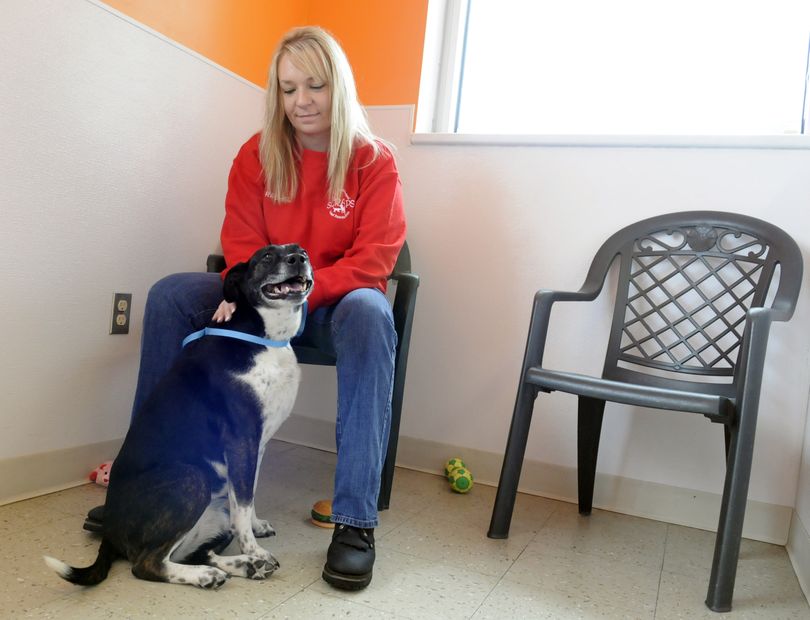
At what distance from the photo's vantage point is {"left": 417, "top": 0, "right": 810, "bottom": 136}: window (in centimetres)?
220

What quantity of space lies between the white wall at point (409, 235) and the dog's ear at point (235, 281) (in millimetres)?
556

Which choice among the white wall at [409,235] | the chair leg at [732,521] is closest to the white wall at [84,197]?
the white wall at [409,235]

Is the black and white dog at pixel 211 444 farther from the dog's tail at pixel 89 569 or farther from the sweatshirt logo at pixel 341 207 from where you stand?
the sweatshirt logo at pixel 341 207

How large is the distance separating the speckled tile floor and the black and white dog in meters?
0.07

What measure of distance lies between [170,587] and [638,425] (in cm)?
144

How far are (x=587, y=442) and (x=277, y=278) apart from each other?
1096 mm

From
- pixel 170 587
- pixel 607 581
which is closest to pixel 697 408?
pixel 607 581

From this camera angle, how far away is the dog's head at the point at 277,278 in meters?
1.44

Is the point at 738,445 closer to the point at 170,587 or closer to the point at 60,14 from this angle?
the point at 170,587

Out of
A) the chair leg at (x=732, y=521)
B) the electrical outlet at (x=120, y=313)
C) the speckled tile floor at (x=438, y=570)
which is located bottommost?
the speckled tile floor at (x=438, y=570)

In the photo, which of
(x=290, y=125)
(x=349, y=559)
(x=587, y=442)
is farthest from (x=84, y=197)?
(x=587, y=442)

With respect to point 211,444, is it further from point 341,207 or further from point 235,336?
point 341,207

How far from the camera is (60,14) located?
1661 mm

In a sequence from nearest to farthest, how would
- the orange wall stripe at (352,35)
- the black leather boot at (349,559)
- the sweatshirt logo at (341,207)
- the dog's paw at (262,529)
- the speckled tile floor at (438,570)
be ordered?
the speckled tile floor at (438,570) → the black leather boot at (349,559) → the dog's paw at (262,529) → the sweatshirt logo at (341,207) → the orange wall stripe at (352,35)
